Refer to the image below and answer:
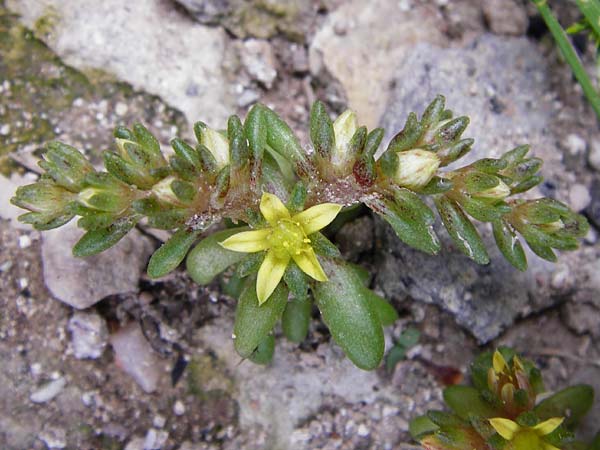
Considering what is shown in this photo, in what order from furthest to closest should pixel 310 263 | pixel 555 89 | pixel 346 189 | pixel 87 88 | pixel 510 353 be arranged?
pixel 555 89 < pixel 87 88 < pixel 510 353 < pixel 346 189 < pixel 310 263

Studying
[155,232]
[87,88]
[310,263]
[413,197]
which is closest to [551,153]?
[413,197]

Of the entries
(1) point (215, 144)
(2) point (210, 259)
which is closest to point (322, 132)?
(1) point (215, 144)

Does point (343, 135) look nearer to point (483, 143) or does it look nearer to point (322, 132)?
point (322, 132)

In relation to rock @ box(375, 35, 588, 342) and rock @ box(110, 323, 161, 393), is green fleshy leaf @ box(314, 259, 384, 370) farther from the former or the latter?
rock @ box(110, 323, 161, 393)

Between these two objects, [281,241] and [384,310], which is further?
[384,310]

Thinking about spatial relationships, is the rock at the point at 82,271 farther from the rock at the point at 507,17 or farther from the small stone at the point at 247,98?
the rock at the point at 507,17

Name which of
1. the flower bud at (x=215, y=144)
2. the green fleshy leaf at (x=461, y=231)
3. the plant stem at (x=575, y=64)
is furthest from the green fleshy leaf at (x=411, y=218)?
the plant stem at (x=575, y=64)

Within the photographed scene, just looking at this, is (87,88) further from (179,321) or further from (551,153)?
(551,153)
